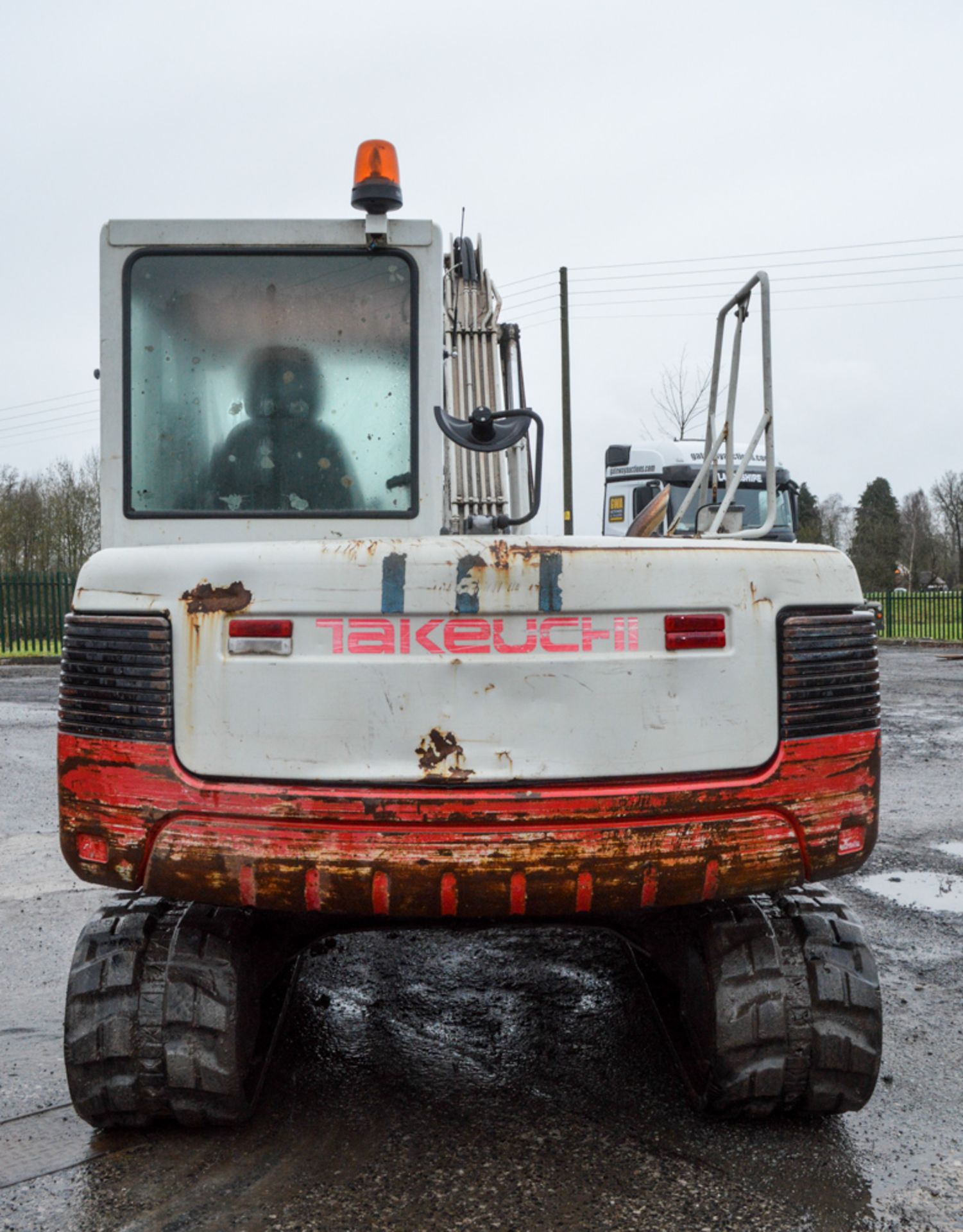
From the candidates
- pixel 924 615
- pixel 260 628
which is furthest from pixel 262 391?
pixel 924 615

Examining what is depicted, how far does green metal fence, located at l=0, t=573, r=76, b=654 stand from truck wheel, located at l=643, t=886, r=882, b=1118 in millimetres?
23227

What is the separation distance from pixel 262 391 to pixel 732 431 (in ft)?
4.72

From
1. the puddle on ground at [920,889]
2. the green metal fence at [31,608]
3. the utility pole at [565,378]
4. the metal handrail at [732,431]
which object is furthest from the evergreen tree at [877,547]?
the metal handrail at [732,431]

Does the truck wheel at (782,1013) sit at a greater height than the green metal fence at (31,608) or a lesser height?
lesser

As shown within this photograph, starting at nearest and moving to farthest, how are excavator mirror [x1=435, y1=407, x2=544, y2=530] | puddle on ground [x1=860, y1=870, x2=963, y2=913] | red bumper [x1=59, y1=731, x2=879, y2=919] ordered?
red bumper [x1=59, y1=731, x2=879, y2=919]
excavator mirror [x1=435, y1=407, x2=544, y2=530]
puddle on ground [x1=860, y1=870, x2=963, y2=913]

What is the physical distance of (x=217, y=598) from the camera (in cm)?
262

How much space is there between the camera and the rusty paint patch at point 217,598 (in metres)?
2.62

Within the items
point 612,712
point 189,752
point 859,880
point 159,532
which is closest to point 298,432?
point 159,532

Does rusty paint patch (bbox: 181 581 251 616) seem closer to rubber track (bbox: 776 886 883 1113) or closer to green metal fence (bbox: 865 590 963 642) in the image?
rubber track (bbox: 776 886 883 1113)

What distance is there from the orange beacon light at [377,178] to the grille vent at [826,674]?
1700 mm

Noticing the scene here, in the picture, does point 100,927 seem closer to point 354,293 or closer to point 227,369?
point 227,369

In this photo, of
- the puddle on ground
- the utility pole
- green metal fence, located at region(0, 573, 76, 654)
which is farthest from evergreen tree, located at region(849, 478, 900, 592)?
the puddle on ground

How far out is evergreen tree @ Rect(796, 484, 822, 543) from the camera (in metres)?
51.4

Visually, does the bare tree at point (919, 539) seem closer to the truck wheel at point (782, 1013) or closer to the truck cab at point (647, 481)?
the truck cab at point (647, 481)
